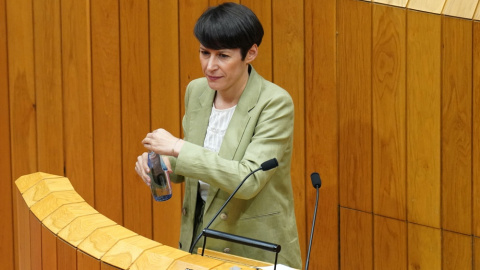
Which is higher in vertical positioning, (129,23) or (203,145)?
(129,23)

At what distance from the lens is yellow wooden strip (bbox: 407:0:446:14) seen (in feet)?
11.5

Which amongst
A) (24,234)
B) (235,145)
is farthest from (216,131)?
(24,234)

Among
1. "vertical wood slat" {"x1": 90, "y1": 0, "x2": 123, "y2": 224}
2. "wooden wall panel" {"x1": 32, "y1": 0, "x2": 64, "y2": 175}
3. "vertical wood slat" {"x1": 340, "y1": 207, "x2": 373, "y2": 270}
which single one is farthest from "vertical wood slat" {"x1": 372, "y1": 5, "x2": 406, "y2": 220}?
"wooden wall panel" {"x1": 32, "y1": 0, "x2": 64, "y2": 175}

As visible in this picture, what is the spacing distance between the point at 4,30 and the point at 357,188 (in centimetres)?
166

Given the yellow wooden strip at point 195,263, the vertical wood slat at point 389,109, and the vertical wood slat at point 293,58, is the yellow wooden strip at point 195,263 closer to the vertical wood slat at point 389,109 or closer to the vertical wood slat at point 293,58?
the vertical wood slat at point 389,109

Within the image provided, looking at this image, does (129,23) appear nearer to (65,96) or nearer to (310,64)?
(65,96)

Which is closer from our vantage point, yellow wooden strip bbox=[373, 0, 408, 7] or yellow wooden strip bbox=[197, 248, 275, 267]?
yellow wooden strip bbox=[197, 248, 275, 267]

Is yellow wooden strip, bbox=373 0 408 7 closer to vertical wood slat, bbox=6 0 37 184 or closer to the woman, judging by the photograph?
the woman

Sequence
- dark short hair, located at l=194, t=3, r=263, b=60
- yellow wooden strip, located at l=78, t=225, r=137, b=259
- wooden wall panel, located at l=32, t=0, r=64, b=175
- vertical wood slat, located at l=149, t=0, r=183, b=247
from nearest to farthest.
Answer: yellow wooden strip, located at l=78, t=225, r=137, b=259
dark short hair, located at l=194, t=3, r=263, b=60
wooden wall panel, located at l=32, t=0, r=64, b=175
vertical wood slat, located at l=149, t=0, r=183, b=247

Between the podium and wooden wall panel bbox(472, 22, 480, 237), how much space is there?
1.38m

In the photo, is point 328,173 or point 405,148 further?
point 328,173

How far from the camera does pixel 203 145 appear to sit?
9.05ft

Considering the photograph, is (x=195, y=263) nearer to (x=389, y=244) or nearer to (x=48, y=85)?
(x=389, y=244)

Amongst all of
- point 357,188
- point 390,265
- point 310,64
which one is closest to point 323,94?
point 310,64
